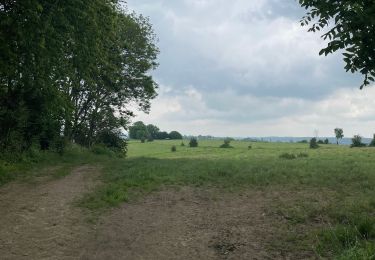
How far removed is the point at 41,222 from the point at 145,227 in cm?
242

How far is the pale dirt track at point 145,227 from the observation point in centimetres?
854

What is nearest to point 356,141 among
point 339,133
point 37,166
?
point 339,133

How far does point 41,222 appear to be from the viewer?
1035cm

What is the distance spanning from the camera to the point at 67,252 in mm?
8531

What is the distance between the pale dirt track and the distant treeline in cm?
8604

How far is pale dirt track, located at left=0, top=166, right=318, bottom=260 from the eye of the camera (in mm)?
8539

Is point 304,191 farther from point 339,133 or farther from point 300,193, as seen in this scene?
point 339,133

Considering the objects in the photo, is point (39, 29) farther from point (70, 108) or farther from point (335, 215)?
point (335, 215)

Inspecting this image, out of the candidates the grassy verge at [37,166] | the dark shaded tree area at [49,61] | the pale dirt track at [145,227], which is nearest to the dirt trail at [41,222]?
the pale dirt track at [145,227]

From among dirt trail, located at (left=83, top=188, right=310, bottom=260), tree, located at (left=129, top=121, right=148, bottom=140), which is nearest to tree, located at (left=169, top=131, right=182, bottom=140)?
tree, located at (left=129, top=121, right=148, bottom=140)

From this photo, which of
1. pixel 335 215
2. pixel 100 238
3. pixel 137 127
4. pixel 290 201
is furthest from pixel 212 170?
pixel 137 127

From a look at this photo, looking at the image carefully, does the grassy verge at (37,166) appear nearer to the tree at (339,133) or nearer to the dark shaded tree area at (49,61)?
the dark shaded tree area at (49,61)

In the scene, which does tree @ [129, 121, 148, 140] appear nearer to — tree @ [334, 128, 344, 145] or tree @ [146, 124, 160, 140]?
tree @ [146, 124, 160, 140]

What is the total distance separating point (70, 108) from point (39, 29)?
7.08 meters
